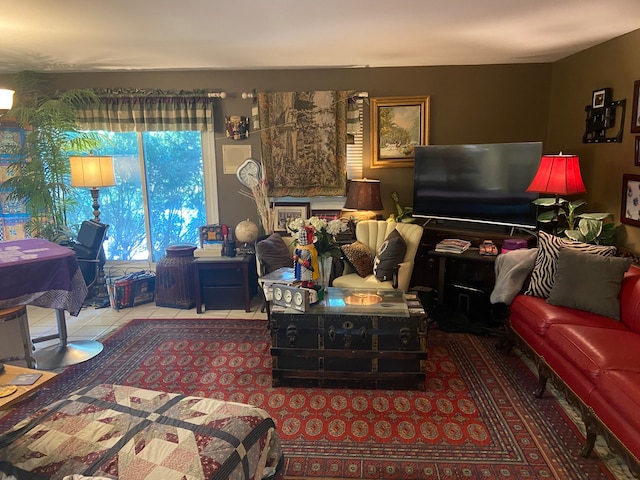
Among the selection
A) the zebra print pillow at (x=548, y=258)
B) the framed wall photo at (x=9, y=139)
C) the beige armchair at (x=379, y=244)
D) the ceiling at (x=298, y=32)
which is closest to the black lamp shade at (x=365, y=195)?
the beige armchair at (x=379, y=244)

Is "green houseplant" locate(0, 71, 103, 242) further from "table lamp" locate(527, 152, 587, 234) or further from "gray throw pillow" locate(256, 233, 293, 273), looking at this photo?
"table lamp" locate(527, 152, 587, 234)

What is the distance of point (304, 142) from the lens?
464cm

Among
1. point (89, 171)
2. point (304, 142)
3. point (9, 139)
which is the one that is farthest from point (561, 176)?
point (9, 139)

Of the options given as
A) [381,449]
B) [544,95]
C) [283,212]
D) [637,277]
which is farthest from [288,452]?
[544,95]

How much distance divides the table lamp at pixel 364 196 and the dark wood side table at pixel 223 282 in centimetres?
115

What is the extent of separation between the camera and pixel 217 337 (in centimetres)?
386

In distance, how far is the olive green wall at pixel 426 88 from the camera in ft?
14.7

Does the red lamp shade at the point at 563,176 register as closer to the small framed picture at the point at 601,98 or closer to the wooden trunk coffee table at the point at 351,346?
the small framed picture at the point at 601,98

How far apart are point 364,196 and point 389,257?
75 cm

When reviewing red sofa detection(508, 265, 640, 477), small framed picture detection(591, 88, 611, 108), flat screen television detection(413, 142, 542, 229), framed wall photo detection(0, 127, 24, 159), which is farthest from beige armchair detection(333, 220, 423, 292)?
framed wall photo detection(0, 127, 24, 159)

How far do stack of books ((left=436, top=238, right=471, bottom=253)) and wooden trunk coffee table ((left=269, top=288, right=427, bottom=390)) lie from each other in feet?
3.68

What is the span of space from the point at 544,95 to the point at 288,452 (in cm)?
405

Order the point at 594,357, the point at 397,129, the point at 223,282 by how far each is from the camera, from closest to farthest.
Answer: the point at 594,357 → the point at 223,282 → the point at 397,129

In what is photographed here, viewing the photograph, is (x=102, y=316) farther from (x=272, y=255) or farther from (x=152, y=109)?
(x=152, y=109)
